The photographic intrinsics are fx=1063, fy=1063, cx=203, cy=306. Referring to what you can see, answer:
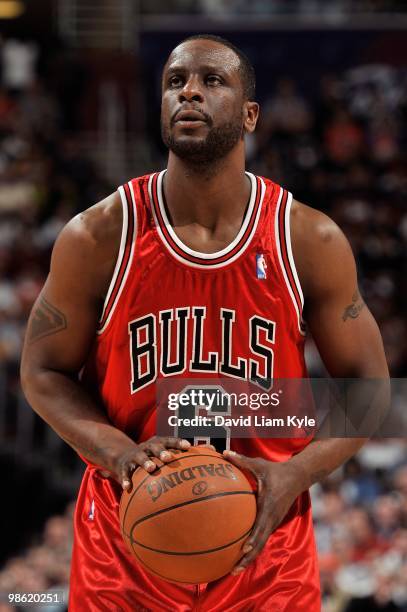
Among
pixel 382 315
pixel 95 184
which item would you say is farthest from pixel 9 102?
pixel 382 315

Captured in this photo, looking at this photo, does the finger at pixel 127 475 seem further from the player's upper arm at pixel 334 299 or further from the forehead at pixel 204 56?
the forehead at pixel 204 56

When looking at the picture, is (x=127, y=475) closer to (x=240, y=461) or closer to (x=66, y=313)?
(x=240, y=461)

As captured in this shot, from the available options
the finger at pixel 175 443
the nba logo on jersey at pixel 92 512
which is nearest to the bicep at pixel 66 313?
the nba logo on jersey at pixel 92 512

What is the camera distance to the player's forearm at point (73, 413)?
10.1ft

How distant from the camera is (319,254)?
3197 millimetres

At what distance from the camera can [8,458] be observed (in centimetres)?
817

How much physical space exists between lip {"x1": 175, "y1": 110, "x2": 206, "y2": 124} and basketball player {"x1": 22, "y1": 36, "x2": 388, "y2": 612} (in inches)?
1.7

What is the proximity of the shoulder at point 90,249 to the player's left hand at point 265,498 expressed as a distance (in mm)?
671

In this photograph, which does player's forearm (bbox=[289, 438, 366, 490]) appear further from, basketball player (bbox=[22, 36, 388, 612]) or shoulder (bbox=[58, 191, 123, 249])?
shoulder (bbox=[58, 191, 123, 249])

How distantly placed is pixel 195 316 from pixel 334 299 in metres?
0.43

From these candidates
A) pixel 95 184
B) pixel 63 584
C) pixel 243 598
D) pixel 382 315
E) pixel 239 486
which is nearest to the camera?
pixel 239 486

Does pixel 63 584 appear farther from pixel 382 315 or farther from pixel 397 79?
pixel 397 79

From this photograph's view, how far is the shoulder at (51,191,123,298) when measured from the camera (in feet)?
10.4

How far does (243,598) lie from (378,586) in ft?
10.5
